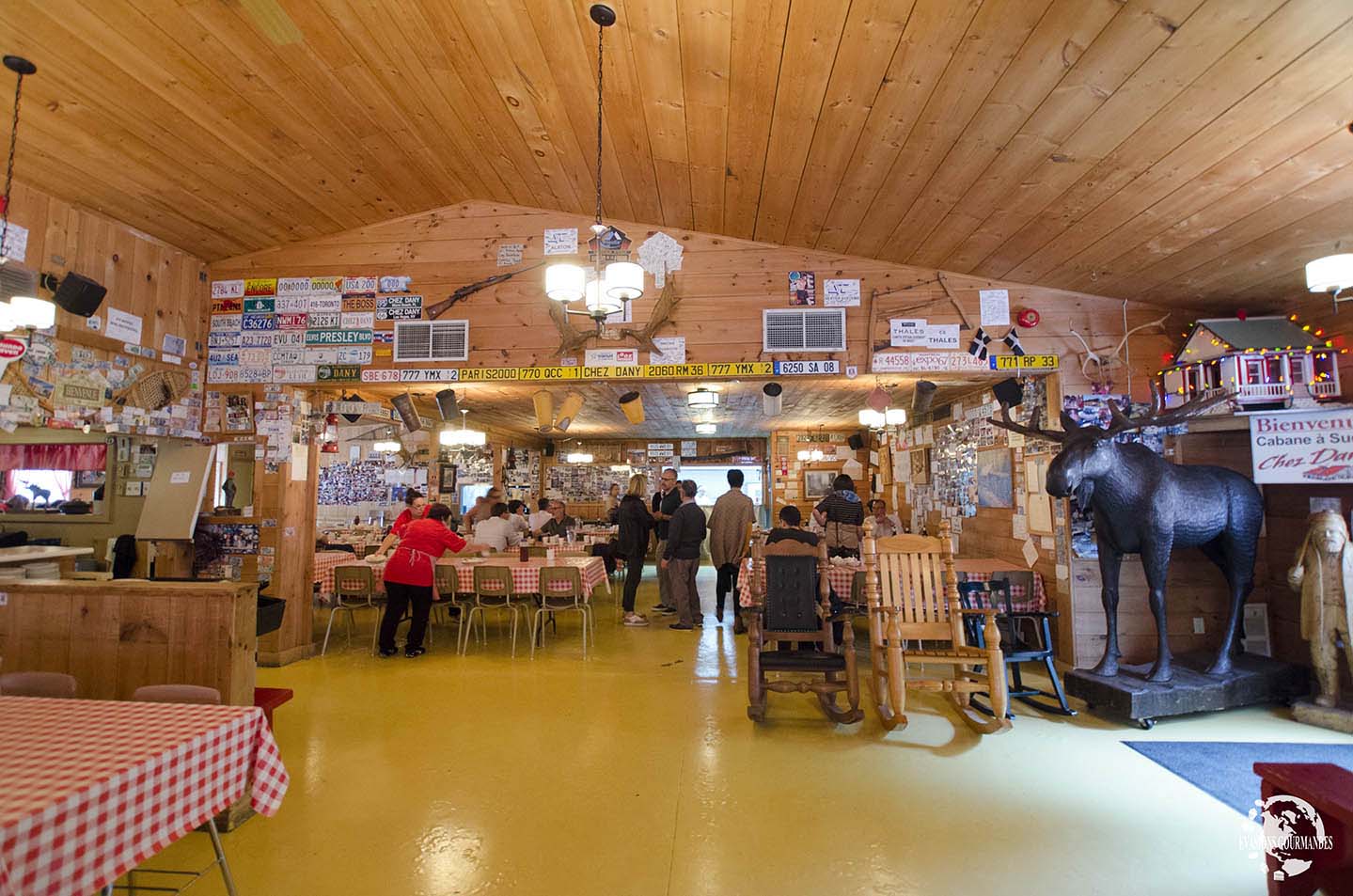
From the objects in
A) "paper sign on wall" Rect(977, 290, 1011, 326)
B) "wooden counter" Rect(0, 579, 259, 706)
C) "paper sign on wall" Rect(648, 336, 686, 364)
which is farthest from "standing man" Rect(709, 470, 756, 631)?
"wooden counter" Rect(0, 579, 259, 706)

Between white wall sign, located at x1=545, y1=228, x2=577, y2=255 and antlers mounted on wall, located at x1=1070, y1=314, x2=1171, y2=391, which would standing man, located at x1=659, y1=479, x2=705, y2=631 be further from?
antlers mounted on wall, located at x1=1070, y1=314, x2=1171, y2=391

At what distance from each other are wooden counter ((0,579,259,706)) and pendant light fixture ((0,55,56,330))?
68.4 inches

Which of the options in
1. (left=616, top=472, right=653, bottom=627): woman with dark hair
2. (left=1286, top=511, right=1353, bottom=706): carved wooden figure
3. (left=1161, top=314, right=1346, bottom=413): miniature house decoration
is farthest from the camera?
(left=616, top=472, right=653, bottom=627): woman with dark hair

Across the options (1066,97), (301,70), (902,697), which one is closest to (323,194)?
(301,70)

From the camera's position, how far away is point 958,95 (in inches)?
126

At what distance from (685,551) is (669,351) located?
2718 millimetres

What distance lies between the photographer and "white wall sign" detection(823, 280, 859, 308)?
18.2ft

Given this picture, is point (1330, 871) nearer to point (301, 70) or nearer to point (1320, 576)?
point (1320, 576)

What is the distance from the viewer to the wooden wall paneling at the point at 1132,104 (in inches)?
96.4

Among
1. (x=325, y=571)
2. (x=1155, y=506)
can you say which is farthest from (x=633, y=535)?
(x=1155, y=506)

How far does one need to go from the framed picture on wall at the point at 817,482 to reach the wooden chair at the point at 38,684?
10.00m

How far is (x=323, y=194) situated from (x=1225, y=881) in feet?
22.8

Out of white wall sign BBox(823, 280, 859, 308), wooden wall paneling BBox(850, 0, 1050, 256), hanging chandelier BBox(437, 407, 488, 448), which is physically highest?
wooden wall paneling BBox(850, 0, 1050, 256)

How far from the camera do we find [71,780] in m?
1.68
